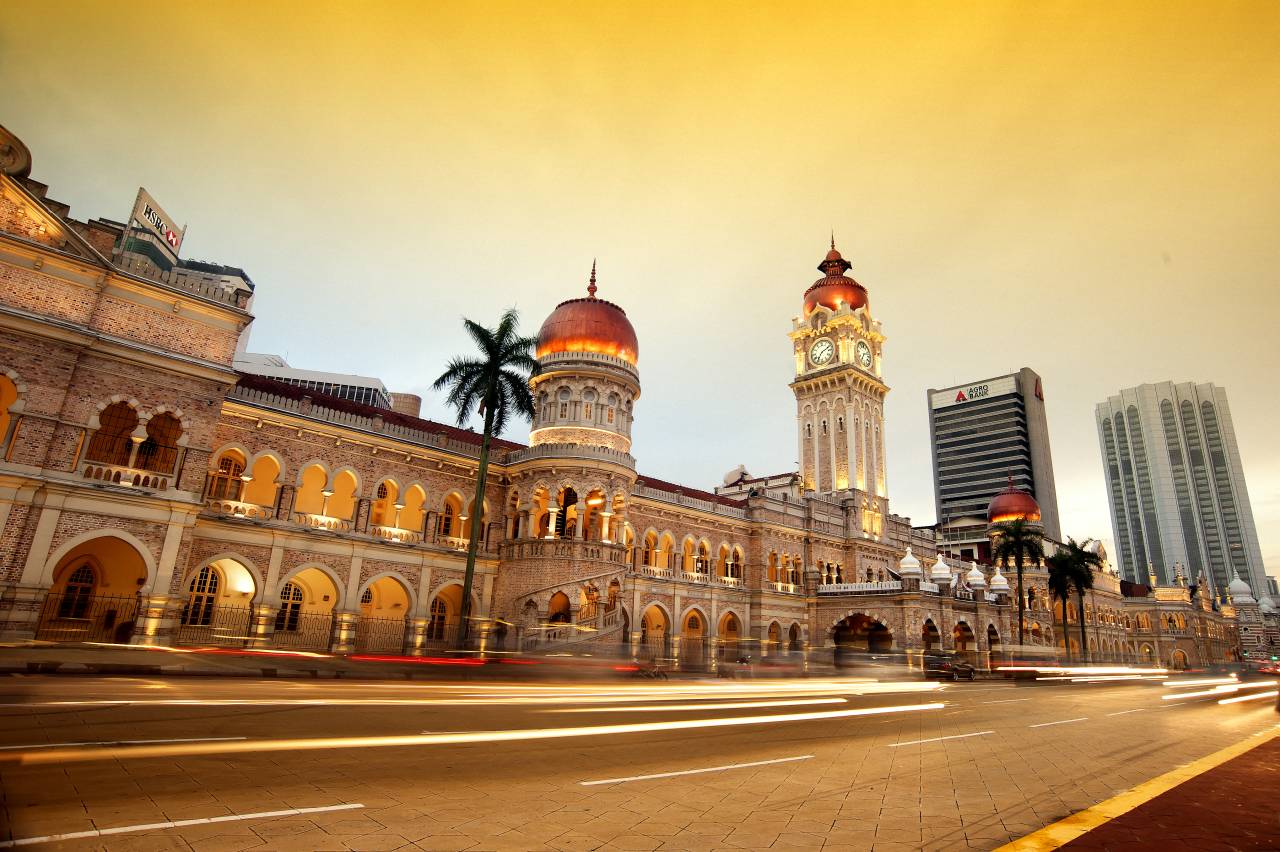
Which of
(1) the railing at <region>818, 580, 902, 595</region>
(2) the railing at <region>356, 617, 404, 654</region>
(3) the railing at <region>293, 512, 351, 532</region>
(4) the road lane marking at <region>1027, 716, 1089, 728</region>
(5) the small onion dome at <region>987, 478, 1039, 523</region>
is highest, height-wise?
(5) the small onion dome at <region>987, 478, 1039, 523</region>

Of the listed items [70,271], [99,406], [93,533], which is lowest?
[93,533]

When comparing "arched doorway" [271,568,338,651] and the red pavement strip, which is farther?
"arched doorway" [271,568,338,651]

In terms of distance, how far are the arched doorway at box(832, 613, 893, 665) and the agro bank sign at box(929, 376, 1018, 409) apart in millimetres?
112074

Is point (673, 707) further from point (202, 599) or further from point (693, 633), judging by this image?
point (693, 633)

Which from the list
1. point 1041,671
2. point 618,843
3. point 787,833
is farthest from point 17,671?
point 1041,671

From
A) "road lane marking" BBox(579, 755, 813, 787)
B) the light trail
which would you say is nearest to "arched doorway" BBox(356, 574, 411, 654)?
the light trail

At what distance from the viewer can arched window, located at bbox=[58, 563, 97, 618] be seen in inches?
842

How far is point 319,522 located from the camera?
26.0 meters

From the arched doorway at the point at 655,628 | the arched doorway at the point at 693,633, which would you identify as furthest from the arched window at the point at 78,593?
the arched doorway at the point at 693,633

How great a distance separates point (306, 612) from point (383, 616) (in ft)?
10.0

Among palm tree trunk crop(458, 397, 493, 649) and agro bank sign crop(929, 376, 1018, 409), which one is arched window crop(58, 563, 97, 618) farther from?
agro bank sign crop(929, 376, 1018, 409)

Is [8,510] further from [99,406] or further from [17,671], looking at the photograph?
[17,671]

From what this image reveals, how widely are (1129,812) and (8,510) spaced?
80.4 feet

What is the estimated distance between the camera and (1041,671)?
33.7m
